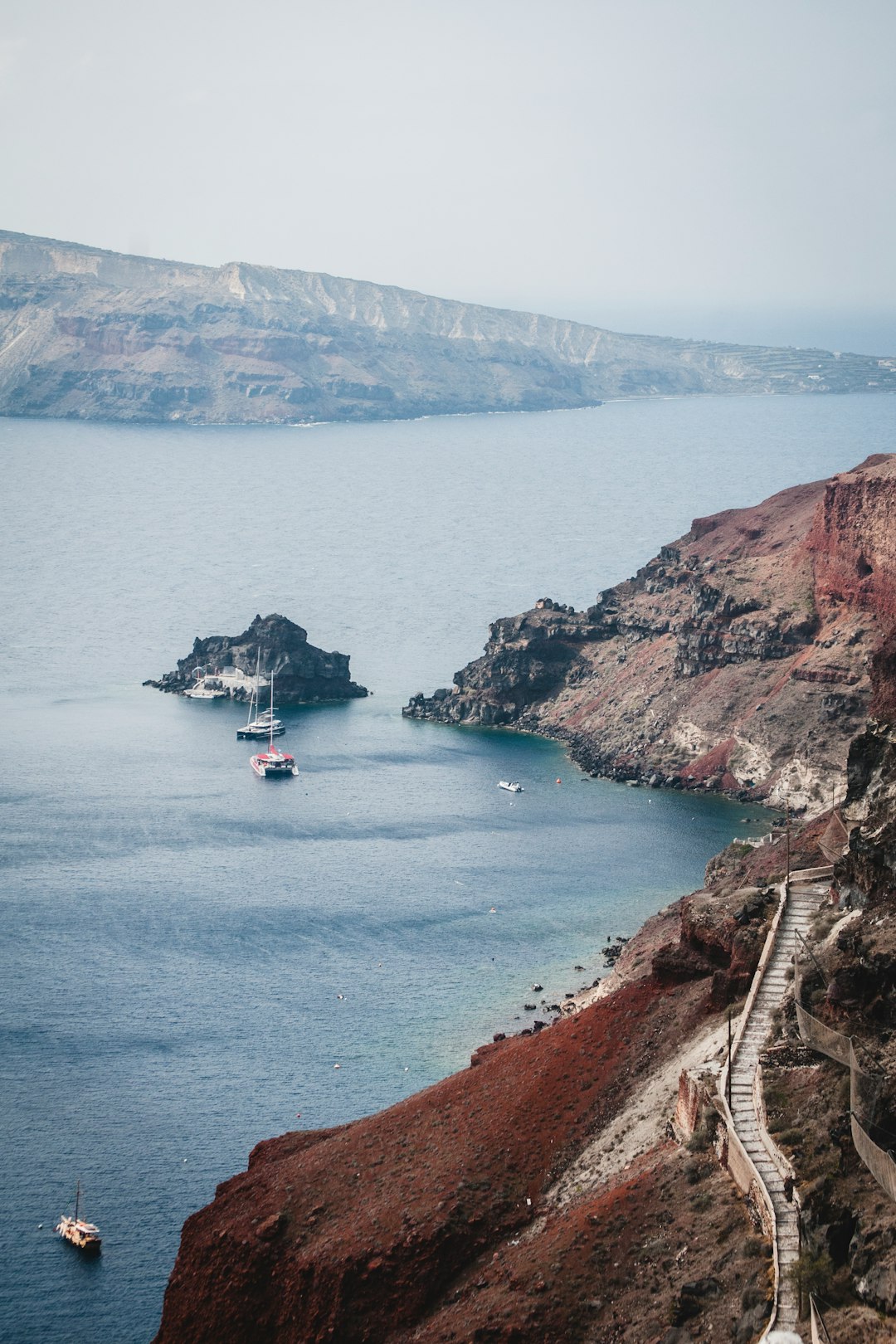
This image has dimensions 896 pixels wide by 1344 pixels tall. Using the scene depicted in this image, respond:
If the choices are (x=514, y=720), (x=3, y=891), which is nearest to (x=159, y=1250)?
(x=3, y=891)

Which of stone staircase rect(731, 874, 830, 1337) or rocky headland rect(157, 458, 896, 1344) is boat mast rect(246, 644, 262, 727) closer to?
rocky headland rect(157, 458, 896, 1344)

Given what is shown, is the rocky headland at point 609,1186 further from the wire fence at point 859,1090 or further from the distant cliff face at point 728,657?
the distant cliff face at point 728,657

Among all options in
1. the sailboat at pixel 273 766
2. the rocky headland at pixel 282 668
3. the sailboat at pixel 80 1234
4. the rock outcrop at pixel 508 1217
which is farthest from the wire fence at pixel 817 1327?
the rocky headland at pixel 282 668

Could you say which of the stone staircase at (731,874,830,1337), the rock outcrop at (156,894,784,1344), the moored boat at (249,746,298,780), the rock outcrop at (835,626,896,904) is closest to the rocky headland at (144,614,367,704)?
the moored boat at (249,746,298,780)

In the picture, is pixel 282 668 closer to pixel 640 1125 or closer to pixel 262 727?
pixel 262 727

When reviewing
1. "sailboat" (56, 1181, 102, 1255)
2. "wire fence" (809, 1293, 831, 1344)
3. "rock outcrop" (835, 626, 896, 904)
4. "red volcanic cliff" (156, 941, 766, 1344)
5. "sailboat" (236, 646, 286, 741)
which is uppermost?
"rock outcrop" (835, 626, 896, 904)

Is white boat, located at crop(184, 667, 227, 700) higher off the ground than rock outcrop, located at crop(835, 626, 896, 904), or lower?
lower

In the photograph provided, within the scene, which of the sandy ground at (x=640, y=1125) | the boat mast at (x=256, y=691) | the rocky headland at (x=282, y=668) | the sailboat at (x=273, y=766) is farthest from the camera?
the rocky headland at (x=282, y=668)

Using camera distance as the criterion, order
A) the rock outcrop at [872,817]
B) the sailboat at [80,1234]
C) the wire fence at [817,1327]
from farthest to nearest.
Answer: the sailboat at [80,1234] → the rock outcrop at [872,817] → the wire fence at [817,1327]
